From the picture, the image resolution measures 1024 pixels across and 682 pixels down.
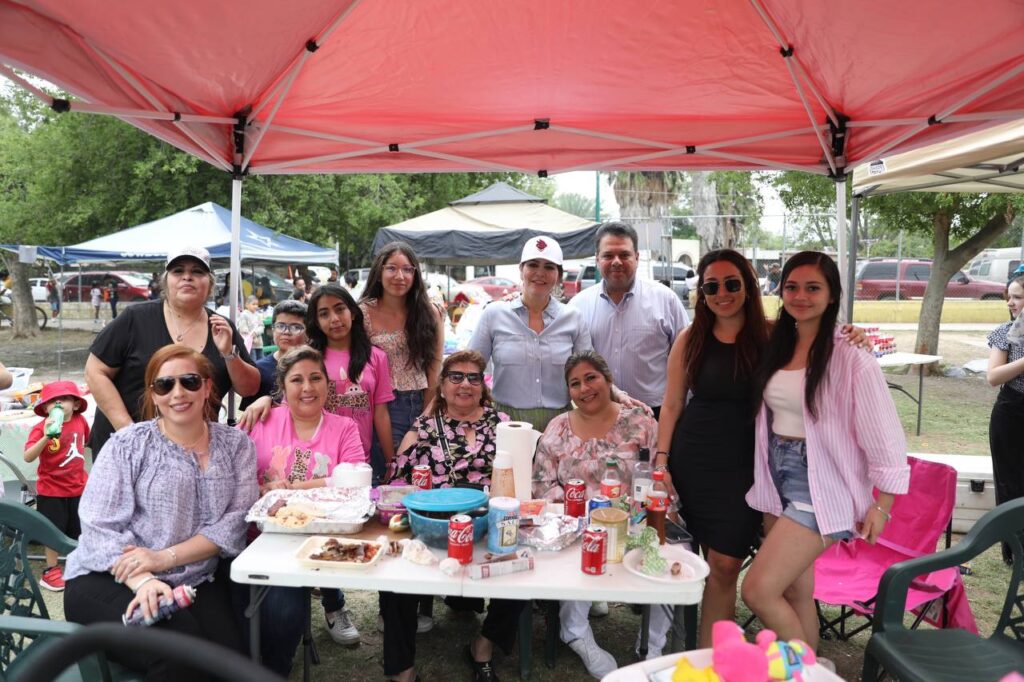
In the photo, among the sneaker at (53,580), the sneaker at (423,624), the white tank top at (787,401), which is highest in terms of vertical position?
the white tank top at (787,401)

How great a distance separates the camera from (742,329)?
296 cm

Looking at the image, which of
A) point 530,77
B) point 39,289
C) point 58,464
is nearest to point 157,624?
point 58,464

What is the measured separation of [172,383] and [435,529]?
115 cm

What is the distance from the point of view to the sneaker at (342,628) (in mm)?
3391

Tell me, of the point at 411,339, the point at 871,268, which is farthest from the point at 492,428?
the point at 871,268

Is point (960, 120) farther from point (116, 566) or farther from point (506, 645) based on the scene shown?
point (116, 566)

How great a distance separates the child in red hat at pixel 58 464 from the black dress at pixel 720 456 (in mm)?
3802

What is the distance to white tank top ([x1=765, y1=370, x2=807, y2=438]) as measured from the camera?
104 inches

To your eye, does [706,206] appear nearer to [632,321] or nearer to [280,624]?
[632,321]

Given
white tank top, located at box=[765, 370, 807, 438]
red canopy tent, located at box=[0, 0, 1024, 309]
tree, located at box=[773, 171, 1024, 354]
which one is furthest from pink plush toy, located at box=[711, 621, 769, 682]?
tree, located at box=[773, 171, 1024, 354]

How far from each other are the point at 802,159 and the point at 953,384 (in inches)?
331

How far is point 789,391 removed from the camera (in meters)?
2.66

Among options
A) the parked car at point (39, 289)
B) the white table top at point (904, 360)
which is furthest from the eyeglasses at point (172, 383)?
the parked car at point (39, 289)

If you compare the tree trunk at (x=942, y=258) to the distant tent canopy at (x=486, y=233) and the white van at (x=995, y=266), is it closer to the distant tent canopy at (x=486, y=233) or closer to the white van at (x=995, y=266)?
the distant tent canopy at (x=486, y=233)
